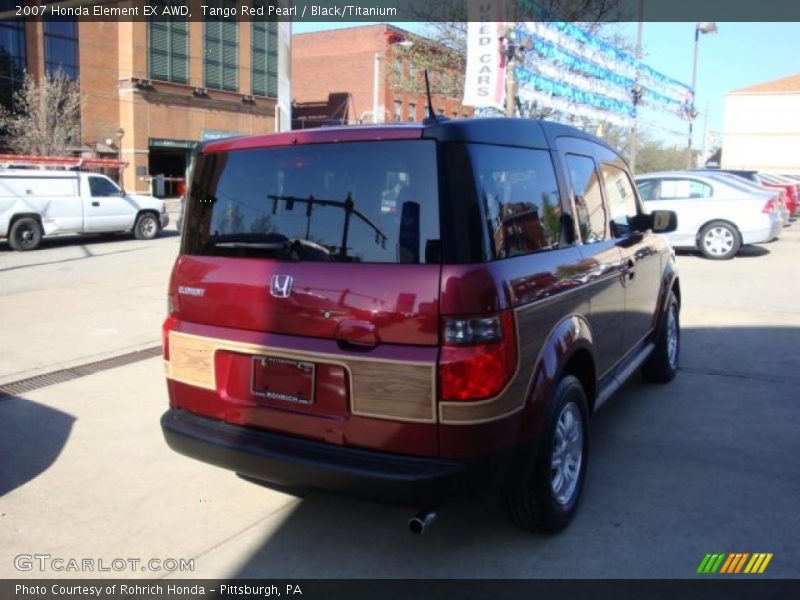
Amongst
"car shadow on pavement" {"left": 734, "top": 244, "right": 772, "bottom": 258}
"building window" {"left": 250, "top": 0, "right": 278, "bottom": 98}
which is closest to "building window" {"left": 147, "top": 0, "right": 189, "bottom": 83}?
"building window" {"left": 250, "top": 0, "right": 278, "bottom": 98}

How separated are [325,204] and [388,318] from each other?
602 mm

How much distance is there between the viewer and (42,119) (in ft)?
114

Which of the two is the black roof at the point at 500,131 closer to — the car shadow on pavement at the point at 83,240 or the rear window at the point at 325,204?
the rear window at the point at 325,204

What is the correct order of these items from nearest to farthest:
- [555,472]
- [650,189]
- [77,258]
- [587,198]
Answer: [555,472], [587,198], [650,189], [77,258]

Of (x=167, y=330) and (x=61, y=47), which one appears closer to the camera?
(x=167, y=330)

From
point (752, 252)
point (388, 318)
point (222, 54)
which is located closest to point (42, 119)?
point (222, 54)

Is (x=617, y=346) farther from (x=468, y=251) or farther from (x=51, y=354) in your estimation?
(x=51, y=354)

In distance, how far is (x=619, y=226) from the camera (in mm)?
4750

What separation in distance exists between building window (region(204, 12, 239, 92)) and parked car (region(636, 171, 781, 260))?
3543 centimetres

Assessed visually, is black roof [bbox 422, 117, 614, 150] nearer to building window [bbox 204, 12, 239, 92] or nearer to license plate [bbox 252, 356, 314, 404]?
license plate [bbox 252, 356, 314, 404]

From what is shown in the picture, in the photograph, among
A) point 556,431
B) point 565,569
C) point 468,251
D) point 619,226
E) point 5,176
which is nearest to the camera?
point 468,251

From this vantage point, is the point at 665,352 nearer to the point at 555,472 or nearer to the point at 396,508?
the point at 555,472

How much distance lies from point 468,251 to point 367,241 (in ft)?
1.42

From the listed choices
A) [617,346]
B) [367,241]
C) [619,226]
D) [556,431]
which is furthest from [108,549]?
[619,226]
